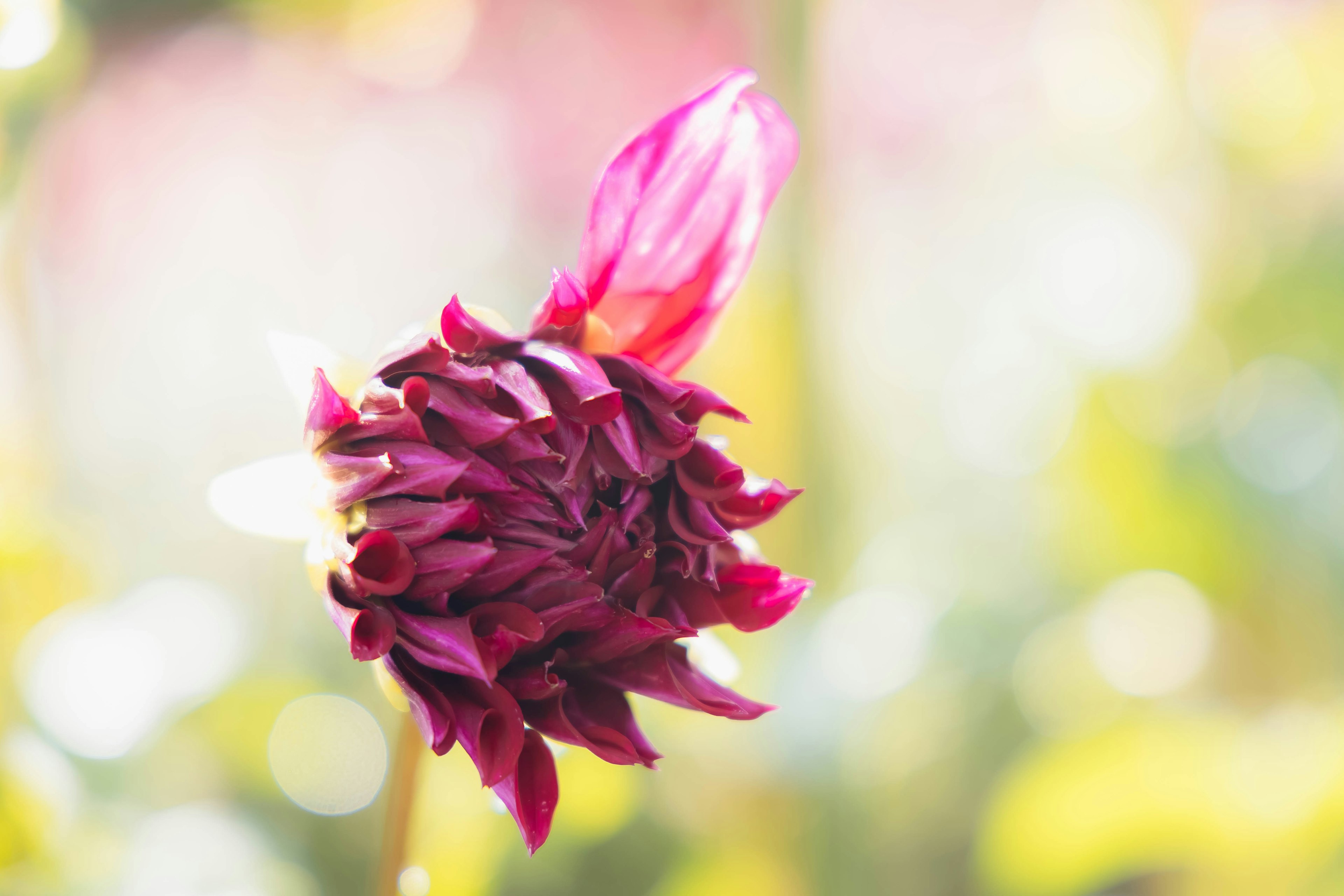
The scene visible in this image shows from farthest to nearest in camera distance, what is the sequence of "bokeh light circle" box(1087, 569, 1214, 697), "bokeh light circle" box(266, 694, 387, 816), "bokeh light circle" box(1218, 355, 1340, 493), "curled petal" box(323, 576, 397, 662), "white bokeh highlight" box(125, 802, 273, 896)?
"bokeh light circle" box(1218, 355, 1340, 493)
"bokeh light circle" box(1087, 569, 1214, 697)
"bokeh light circle" box(266, 694, 387, 816)
"white bokeh highlight" box(125, 802, 273, 896)
"curled petal" box(323, 576, 397, 662)

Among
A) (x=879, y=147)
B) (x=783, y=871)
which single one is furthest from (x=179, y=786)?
(x=879, y=147)

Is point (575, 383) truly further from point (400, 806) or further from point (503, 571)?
point (400, 806)

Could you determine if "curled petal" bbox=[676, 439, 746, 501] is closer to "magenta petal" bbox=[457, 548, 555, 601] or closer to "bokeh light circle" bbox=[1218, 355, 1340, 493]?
"magenta petal" bbox=[457, 548, 555, 601]

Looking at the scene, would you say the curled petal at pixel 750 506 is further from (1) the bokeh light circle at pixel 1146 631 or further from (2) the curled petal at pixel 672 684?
(1) the bokeh light circle at pixel 1146 631

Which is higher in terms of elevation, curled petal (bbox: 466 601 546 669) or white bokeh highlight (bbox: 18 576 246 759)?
curled petal (bbox: 466 601 546 669)

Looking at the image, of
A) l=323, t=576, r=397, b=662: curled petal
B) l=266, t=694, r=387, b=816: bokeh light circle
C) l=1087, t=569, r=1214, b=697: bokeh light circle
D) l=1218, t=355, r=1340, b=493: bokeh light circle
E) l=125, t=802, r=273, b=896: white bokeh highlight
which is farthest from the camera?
l=1218, t=355, r=1340, b=493: bokeh light circle

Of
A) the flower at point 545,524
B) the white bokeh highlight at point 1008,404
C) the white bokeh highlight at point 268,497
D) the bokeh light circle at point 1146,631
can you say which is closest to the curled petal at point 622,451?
the flower at point 545,524

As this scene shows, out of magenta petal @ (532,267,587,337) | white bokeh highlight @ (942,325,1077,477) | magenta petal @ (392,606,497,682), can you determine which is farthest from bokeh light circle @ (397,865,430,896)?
white bokeh highlight @ (942,325,1077,477)

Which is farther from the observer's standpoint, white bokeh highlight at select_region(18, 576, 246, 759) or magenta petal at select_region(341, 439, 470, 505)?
white bokeh highlight at select_region(18, 576, 246, 759)
